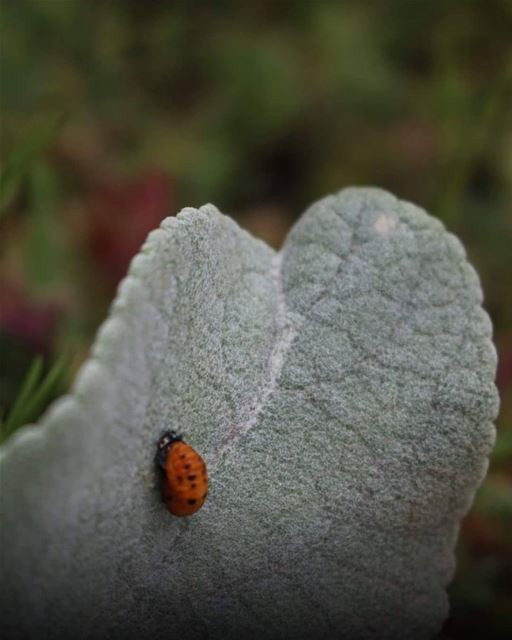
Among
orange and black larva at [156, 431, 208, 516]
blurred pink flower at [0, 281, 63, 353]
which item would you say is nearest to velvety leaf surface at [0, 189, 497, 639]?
orange and black larva at [156, 431, 208, 516]

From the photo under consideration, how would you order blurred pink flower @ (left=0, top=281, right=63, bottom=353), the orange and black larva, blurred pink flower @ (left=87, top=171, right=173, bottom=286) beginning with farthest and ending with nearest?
1. blurred pink flower @ (left=87, top=171, right=173, bottom=286)
2. blurred pink flower @ (left=0, top=281, right=63, bottom=353)
3. the orange and black larva

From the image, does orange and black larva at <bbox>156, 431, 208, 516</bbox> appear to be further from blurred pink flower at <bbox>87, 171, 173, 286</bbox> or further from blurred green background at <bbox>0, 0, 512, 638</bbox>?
blurred pink flower at <bbox>87, 171, 173, 286</bbox>

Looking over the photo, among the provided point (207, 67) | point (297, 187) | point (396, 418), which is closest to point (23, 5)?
point (207, 67)

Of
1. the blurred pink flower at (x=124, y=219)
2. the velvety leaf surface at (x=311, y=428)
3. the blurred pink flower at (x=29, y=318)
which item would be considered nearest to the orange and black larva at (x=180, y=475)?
the velvety leaf surface at (x=311, y=428)

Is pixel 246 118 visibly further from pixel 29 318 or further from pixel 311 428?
pixel 311 428

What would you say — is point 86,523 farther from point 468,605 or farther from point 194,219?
point 468,605

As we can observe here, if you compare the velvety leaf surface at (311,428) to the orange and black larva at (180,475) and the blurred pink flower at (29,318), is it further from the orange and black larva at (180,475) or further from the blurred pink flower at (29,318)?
the blurred pink flower at (29,318)

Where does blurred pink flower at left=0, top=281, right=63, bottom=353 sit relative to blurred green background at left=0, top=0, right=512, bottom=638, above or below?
below
